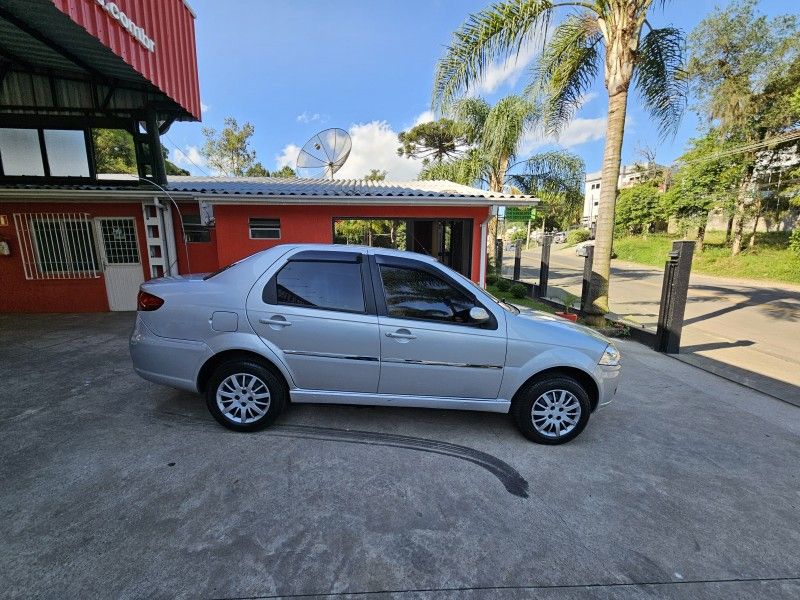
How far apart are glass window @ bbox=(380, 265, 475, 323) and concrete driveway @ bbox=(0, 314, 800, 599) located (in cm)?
117

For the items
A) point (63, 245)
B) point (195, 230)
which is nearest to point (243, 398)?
point (195, 230)

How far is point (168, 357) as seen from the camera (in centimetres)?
334

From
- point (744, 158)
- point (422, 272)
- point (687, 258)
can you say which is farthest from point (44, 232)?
point (744, 158)

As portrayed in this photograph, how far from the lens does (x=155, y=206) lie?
7977 millimetres

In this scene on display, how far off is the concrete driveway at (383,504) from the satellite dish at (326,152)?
9.32m

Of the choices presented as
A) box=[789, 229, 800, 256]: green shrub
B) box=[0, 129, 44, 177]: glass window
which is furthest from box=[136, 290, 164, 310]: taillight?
box=[789, 229, 800, 256]: green shrub

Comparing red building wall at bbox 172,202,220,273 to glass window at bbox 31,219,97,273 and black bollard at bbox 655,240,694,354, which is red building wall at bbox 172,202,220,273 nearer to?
glass window at bbox 31,219,97,273

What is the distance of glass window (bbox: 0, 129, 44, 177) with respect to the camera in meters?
7.94

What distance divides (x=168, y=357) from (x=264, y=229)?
17.2ft

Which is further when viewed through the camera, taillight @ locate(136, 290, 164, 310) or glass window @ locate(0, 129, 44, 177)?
glass window @ locate(0, 129, 44, 177)

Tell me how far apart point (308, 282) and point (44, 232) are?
329 inches

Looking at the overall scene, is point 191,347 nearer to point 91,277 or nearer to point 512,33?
point 91,277

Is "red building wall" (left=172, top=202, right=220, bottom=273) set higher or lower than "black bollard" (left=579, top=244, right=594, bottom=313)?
higher

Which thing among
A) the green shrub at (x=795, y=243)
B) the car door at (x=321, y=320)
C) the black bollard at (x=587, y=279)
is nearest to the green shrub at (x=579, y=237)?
the green shrub at (x=795, y=243)
